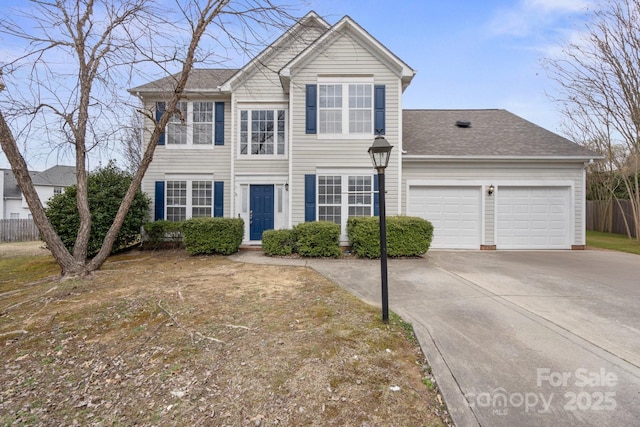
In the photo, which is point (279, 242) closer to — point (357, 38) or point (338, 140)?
point (338, 140)

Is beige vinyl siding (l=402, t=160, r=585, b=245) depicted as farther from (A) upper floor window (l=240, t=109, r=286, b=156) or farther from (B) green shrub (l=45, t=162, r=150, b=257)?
(B) green shrub (l=45, t=162, r=150, b=257)

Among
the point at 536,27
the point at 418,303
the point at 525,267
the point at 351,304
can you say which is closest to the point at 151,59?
the point at 351,304

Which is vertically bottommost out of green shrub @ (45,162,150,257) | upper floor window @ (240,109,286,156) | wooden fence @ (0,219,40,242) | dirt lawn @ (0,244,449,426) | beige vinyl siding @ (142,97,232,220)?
dirt lawn @ (0,244,449,426)

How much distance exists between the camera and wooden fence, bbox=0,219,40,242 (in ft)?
49.1

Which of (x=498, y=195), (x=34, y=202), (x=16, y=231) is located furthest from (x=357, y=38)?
(x=16, y=231)

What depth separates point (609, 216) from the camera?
1653 cm

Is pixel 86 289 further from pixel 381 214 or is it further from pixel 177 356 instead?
pixel 381 214

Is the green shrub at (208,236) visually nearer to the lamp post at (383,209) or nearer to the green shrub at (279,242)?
the green shrub at (279,242)

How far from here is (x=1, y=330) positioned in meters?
3.84

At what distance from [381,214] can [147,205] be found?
893 centimetres

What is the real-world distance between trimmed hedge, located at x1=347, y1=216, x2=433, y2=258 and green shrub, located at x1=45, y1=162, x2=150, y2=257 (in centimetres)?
714

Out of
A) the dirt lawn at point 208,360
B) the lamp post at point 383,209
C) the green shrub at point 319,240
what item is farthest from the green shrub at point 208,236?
the lamp post at point 383,209

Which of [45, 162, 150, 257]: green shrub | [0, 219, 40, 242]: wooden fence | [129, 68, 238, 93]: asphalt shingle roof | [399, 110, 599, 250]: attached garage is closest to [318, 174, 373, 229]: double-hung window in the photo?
[399, 110, 599, 250]: attached garage

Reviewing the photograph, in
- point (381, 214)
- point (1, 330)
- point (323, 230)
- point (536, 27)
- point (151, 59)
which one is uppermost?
point (536, 27)
